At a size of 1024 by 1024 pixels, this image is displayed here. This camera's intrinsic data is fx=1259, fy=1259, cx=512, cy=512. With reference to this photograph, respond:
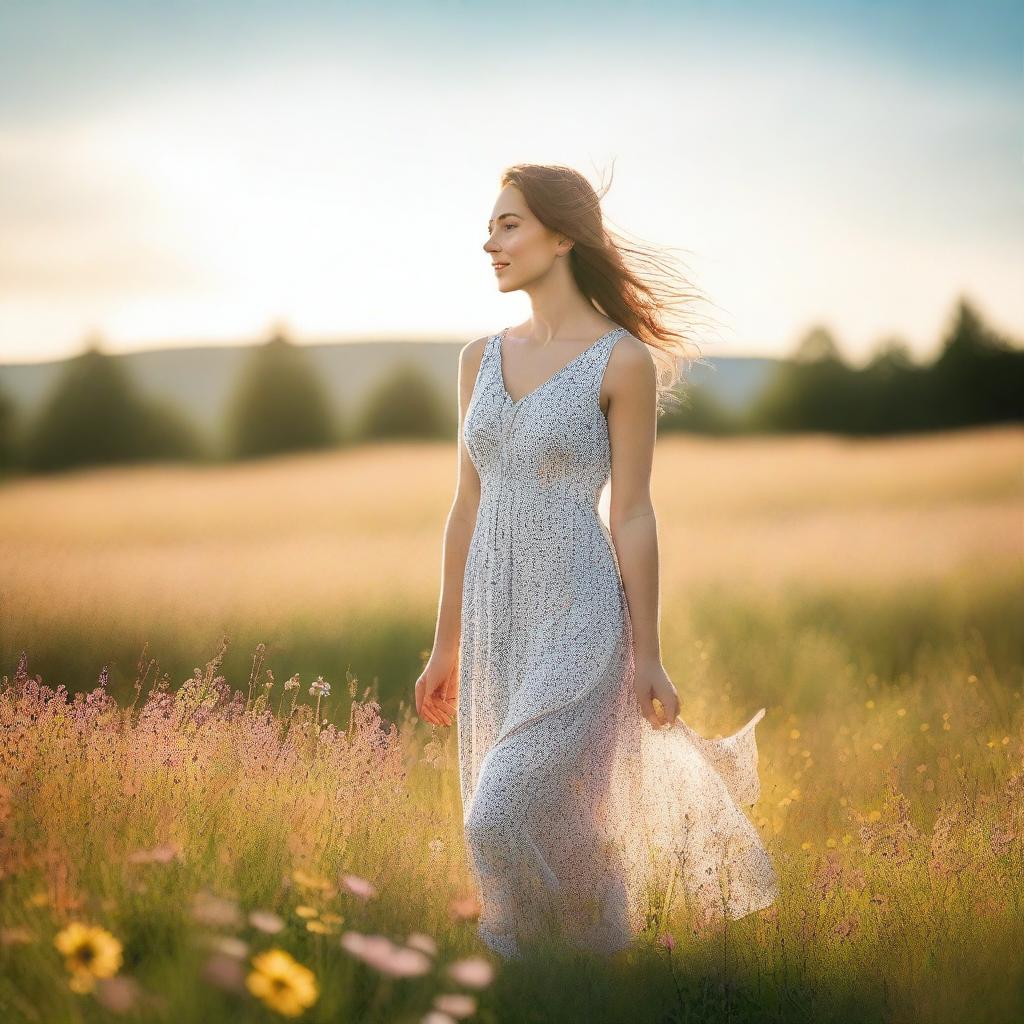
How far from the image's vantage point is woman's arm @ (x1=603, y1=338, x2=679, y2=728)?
343 centimetres

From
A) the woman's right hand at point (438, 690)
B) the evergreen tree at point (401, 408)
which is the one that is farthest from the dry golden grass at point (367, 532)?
the evergreen tree at point (401, 408)

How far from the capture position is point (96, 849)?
3.32 meters

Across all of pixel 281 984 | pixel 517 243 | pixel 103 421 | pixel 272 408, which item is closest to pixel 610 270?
pixel 517 243

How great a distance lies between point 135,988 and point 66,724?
1.76 m

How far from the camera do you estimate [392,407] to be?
33312 millimetres

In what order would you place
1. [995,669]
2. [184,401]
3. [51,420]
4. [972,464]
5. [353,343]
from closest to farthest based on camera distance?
[995,669], [972,464], [51,420], [184,401], [353,343]

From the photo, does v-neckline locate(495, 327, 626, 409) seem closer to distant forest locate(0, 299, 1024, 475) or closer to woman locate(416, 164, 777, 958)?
woman locate(416, 164, 777, 958)

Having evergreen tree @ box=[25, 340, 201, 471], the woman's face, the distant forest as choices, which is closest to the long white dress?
the woman's face

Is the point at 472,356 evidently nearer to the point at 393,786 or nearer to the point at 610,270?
the point at 610,270

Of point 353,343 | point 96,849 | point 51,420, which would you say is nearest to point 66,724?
point 96,849

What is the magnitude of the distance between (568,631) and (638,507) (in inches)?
15.5

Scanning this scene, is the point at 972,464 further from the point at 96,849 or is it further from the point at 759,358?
the point at 759,358

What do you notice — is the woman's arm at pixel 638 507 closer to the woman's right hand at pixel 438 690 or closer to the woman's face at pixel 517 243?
the woman's face at pixel 517 243

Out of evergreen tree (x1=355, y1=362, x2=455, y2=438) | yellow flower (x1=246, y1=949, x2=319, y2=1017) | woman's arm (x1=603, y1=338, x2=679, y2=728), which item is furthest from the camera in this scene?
evergreen tree (x1=355, y1=362, x2=455, y2=438)
